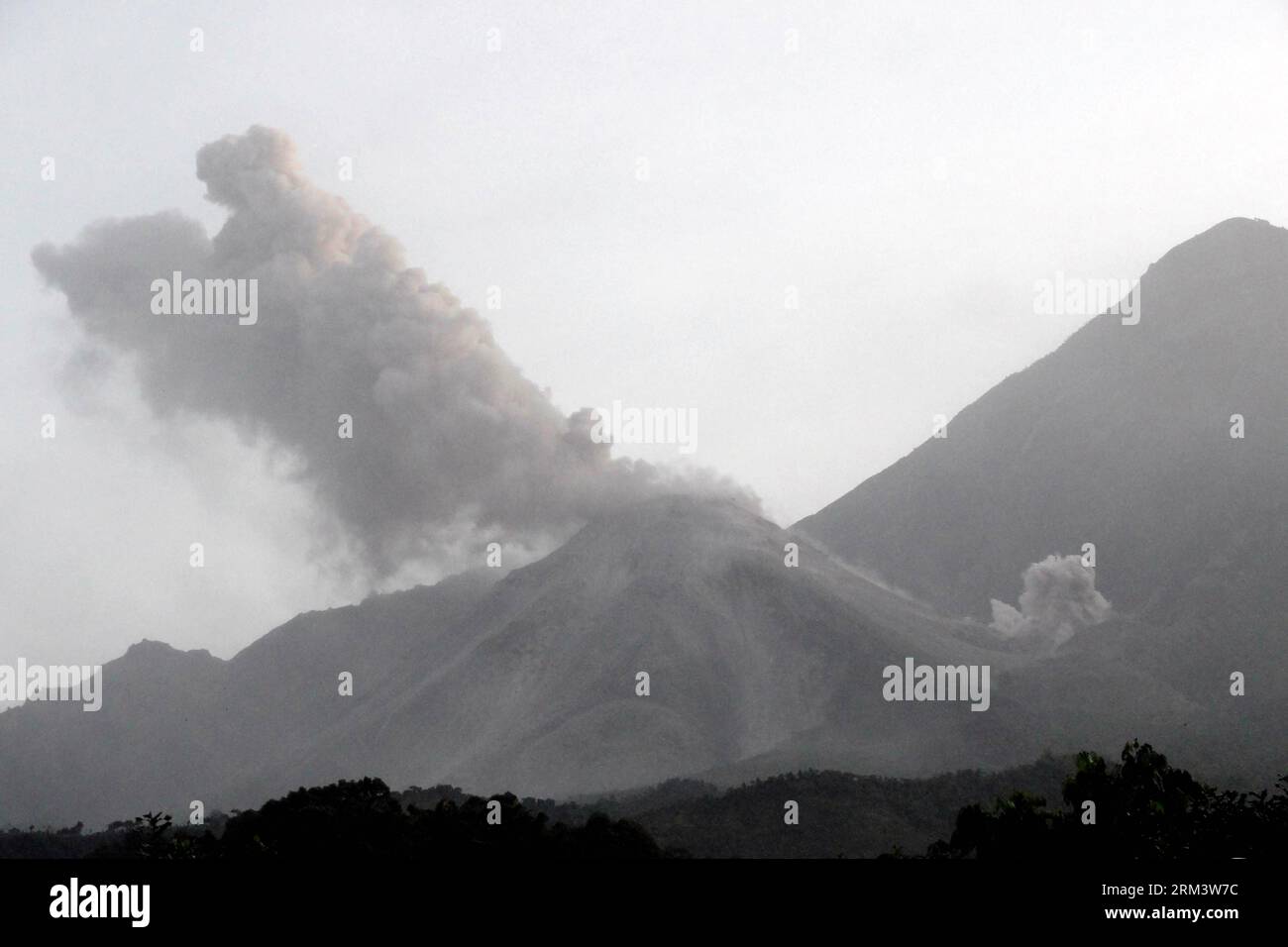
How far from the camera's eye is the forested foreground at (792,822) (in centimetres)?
6025

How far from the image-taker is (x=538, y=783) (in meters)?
171

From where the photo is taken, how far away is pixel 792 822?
12762cm

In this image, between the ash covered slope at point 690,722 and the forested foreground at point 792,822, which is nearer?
the forested foreground at point 792,822

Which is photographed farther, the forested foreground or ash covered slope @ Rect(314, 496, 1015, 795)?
ash covered slope @ Rect(314, 496, 1015, 795)

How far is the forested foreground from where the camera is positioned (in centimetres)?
6025

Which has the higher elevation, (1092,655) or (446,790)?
(1092,655)

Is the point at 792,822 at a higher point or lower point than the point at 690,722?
lower

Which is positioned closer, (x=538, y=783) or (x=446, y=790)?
(x=446, y=790)

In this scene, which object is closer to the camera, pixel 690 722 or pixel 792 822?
pixel 792 822
